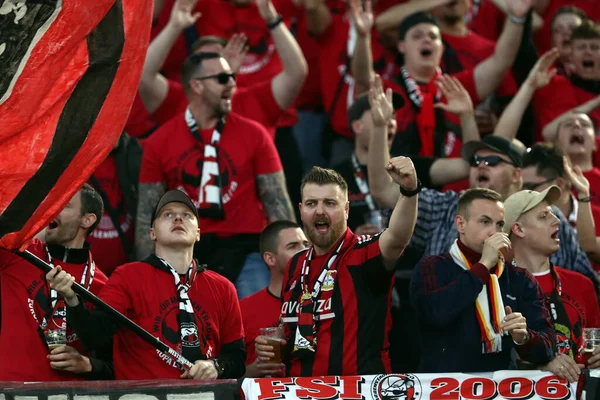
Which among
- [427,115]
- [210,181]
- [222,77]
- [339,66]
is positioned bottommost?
[210,181]

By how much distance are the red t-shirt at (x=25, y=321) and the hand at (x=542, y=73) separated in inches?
176

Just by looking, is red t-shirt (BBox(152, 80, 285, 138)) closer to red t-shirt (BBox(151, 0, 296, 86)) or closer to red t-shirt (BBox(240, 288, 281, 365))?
red t-shirt (BBox(151, 0, 296, 86))

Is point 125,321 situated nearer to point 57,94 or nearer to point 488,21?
point 57,94

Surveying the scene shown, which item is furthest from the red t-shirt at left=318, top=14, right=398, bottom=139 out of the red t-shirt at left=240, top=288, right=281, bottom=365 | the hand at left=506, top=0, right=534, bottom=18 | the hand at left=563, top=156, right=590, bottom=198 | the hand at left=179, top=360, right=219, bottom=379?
the hand at left=179, top=360, right=219, bottom=379

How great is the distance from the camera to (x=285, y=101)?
10.1 m

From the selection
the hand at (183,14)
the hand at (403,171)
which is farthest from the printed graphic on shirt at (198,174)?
the hand at (403,171)

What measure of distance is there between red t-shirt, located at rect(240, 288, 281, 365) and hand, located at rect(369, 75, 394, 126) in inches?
55.5

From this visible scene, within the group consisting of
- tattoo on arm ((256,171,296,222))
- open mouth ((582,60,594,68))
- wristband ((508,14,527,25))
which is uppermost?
wristband ((508,14,527,25))

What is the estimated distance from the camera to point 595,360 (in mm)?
7098

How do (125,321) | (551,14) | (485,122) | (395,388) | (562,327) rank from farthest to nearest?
(551,14) < (485,122) < (562,327) < (125,321) < (395,388)

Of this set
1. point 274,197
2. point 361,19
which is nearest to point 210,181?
point 274,197

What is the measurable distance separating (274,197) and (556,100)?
321 centimetres

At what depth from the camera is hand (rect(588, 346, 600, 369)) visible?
279 inches

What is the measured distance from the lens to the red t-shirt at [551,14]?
12328 millimetres
